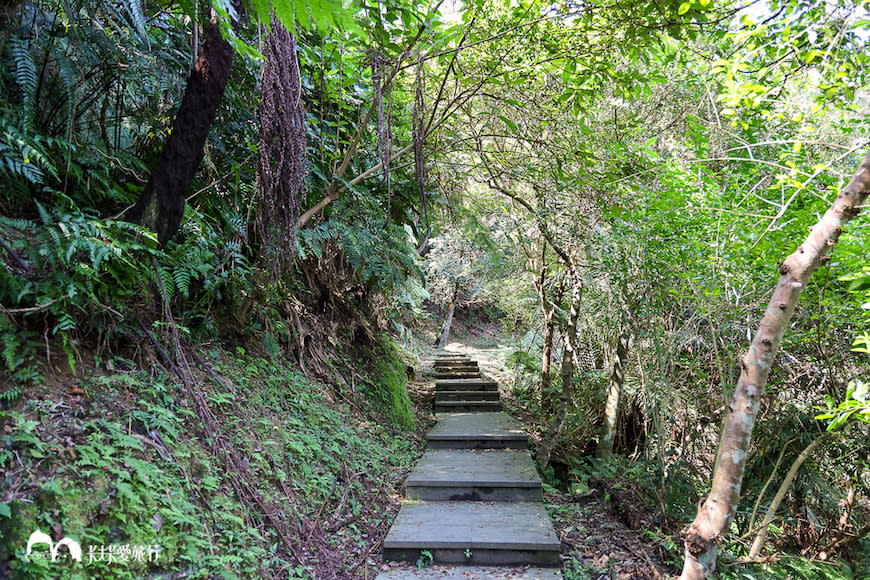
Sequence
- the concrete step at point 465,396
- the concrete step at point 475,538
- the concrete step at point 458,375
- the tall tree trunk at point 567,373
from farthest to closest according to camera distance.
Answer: the concrete step at point 458,375
the concrete step at point 465,396
the tall tree trunk at point 567,373
the concrete step at point 475,538

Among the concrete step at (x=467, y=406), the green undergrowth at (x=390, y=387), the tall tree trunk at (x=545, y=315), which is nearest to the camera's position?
the green undergrowth at (x=390, y=387)

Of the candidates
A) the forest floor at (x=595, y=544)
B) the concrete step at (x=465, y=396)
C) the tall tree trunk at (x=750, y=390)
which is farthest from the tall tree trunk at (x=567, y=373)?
the concrete step at (x=465, y=396)

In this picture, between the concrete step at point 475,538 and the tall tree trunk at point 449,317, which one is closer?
the concrete step at point 475,538

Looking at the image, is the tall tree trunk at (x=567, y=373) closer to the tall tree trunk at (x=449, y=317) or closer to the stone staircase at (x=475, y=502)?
the stone staircase at (x=475, y=502)

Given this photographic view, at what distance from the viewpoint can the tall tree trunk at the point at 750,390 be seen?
2172 mm

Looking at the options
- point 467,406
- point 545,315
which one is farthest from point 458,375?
point 545,315

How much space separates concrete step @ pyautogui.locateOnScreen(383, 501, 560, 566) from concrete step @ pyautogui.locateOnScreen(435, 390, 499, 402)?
399cm

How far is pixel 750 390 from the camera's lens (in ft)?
7.73

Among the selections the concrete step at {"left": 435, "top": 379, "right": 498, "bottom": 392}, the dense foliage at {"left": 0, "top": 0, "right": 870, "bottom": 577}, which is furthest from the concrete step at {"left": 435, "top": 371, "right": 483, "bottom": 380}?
the dense foliage at {"left": 0, "top": 0, "right": 870, "bottom": 577}

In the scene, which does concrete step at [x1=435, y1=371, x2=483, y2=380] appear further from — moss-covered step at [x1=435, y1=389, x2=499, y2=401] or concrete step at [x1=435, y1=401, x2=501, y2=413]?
concrete step at [x1=435, y1=401, x2=501, y2=413]

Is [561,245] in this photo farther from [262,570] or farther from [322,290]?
[262,570]

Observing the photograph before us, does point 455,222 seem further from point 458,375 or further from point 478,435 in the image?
point 458,375

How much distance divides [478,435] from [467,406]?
75.0 inches

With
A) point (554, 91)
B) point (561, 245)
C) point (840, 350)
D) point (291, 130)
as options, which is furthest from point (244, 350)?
point (840, 350)
